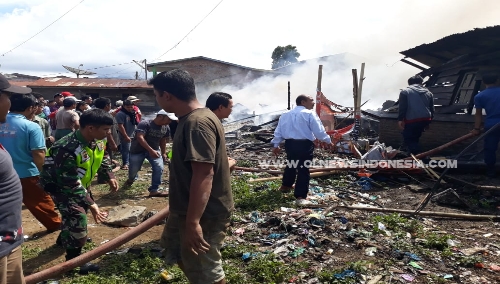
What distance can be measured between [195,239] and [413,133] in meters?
6.68

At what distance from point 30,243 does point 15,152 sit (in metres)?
1.20

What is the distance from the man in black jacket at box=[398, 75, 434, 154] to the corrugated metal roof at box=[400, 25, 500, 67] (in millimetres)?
1874

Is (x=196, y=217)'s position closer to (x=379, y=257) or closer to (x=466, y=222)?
(x=379, y=257)

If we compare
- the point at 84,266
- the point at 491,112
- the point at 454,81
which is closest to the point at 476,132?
the point at 491,112

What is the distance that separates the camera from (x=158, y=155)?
631cm

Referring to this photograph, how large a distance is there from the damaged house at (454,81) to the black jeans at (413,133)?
4.01 ft

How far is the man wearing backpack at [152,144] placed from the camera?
609cm

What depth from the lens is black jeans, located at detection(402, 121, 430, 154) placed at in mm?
7562

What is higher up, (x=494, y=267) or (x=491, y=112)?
(x=491, y=112)

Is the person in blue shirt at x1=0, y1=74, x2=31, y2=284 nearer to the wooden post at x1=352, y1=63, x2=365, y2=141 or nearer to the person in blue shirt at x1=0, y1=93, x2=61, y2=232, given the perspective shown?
the person in blue shirt at x1=0, y1=93, x2=61, y2=232

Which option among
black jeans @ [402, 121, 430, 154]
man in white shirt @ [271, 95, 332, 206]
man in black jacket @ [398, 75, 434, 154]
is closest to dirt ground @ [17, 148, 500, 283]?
man in white shirt @ [271, 95, 332, 206]

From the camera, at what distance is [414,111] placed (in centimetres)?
746

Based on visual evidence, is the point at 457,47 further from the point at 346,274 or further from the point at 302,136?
the point at 346,274

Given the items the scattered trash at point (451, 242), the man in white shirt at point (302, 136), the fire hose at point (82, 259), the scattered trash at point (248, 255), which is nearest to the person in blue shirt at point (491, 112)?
the man in white shirt at point (302, 136)
